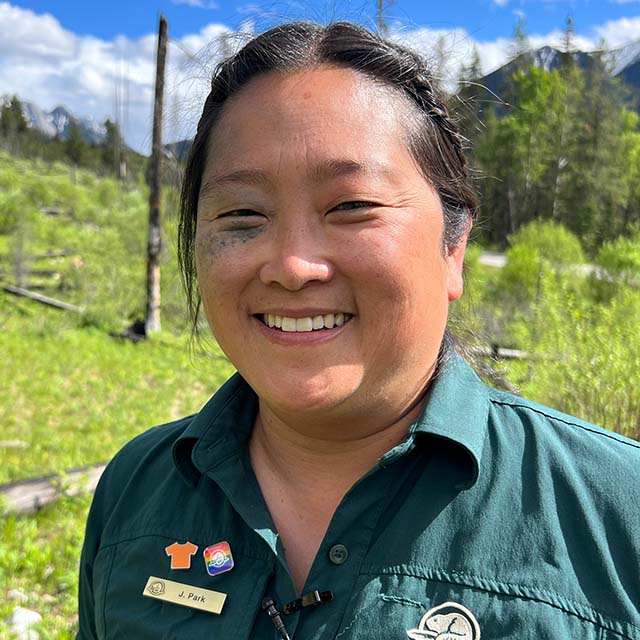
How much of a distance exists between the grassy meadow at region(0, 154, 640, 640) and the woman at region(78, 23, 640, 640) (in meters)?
0.59

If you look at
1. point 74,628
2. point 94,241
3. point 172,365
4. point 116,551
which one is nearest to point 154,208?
point 172,365

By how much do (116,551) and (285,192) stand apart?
893 millimetres

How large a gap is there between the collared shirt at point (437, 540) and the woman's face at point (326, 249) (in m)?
0.17

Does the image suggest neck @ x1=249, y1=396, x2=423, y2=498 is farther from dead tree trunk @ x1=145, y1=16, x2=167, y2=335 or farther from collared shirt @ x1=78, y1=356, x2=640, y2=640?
dead tree trunk @ x1=145, y1=16, x2=167, y2=335

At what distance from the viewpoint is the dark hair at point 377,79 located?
1.35m

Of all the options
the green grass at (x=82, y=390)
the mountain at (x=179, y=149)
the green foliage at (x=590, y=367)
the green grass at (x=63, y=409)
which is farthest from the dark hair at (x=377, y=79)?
the green grass at (x=82, y=390)

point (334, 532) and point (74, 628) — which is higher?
point (334, 532)

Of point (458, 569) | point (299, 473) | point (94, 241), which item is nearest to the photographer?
point (458, 569)

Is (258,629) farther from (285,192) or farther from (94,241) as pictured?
(94,241)

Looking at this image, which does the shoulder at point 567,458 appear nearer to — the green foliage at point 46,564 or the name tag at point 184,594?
the name tag at point 184,594

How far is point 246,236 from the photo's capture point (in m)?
1.31

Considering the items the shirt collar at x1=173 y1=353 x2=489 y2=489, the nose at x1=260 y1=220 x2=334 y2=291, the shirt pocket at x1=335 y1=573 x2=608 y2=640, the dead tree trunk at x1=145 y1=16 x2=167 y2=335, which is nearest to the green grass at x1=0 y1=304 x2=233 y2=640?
the dead tree trunk at x1=145 y1=16 x2=167 y2=335

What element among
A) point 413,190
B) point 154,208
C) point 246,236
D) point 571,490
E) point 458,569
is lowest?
point 458,569

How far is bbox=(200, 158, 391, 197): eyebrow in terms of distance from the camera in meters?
1.24
